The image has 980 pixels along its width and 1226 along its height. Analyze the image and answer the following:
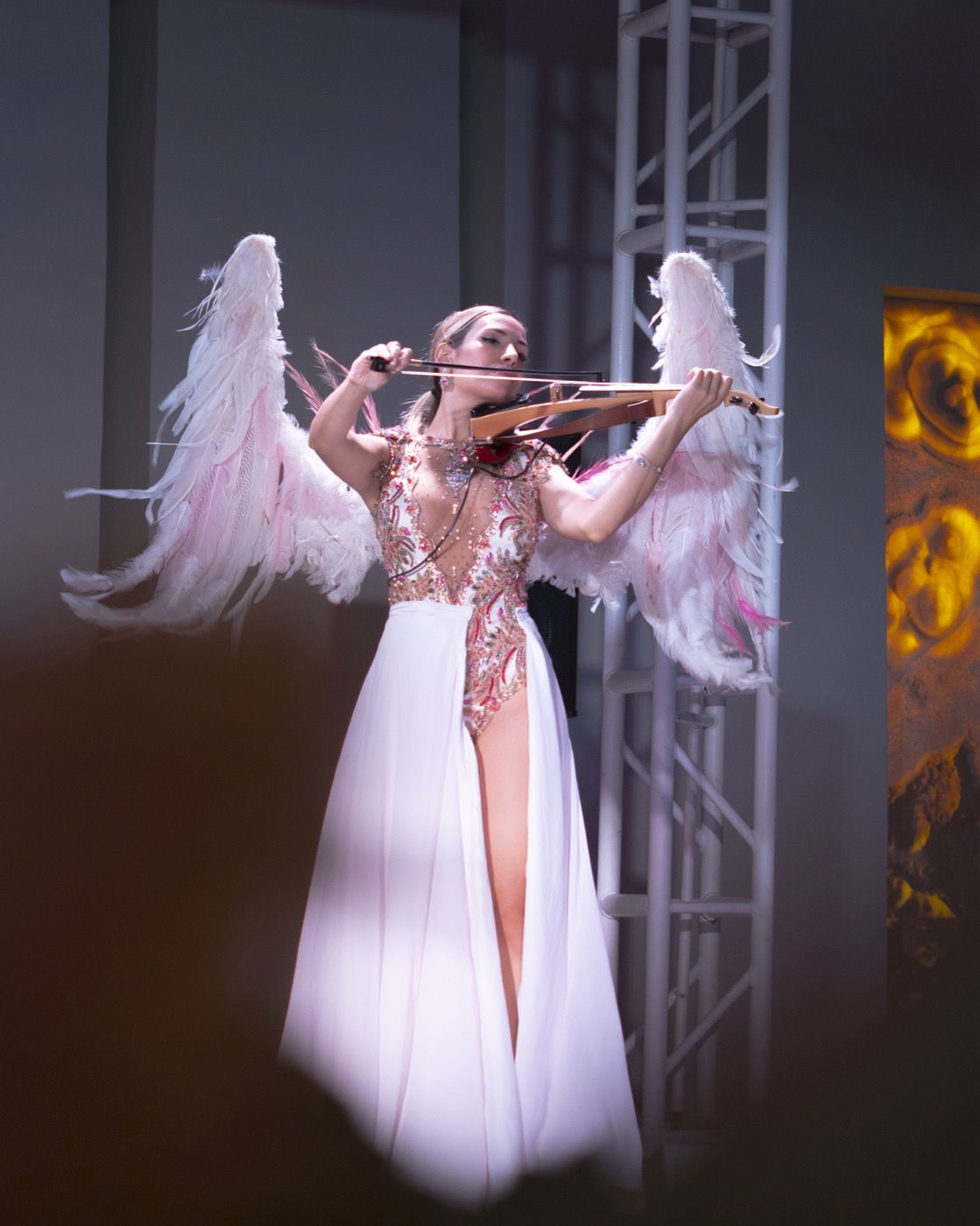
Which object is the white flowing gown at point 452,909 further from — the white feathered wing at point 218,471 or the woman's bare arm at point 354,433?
→ the white feathered wing at point 218,471

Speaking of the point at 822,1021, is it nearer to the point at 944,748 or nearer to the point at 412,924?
the point at 944,748

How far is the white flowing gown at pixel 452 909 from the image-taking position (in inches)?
79.7

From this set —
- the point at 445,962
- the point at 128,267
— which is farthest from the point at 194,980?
the point at 128,267

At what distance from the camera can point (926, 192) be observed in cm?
347

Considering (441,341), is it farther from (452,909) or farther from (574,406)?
(452,909)

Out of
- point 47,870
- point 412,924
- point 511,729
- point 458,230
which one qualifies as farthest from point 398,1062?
point 458,230

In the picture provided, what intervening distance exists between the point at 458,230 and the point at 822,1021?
2.15 meters

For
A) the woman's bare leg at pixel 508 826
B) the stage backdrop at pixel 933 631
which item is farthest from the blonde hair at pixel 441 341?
the stage backdrop at pixel 933 631

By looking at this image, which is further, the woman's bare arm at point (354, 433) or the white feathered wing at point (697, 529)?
the white feathered wing at point (697, 529)

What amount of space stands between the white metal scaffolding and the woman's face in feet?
1.78

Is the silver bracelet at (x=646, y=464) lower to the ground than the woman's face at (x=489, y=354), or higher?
lower

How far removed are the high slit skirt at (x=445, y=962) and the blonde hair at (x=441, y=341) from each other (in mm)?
355

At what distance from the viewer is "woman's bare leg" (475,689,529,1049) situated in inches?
83.6

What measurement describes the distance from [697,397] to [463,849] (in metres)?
0.84
